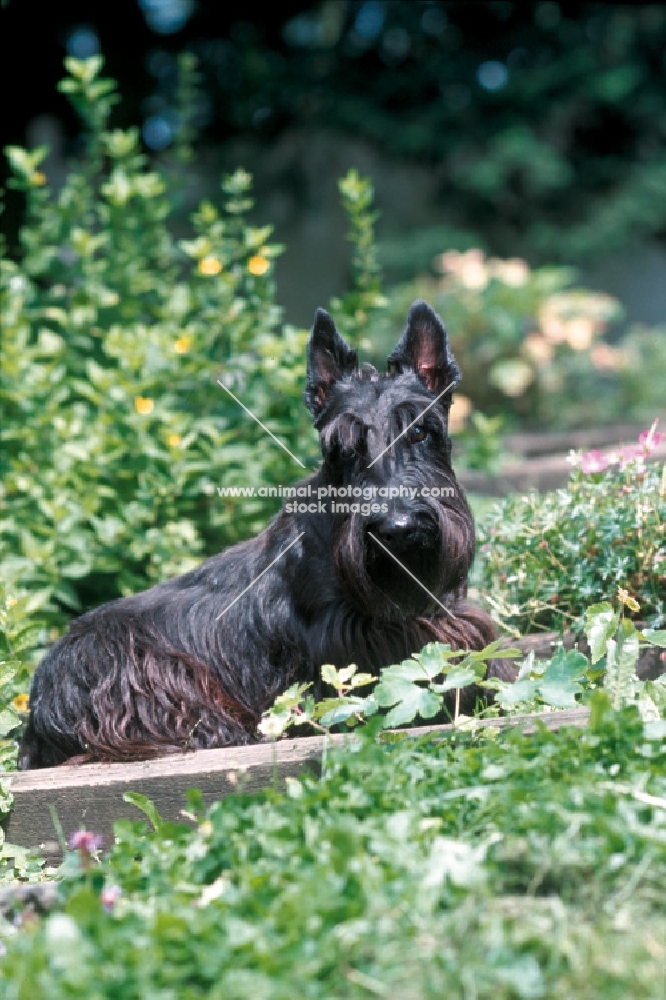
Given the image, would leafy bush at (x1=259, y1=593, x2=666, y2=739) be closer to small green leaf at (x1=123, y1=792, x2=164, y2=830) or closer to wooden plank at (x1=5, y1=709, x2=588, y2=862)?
wooden plank at (x1=5, y1=709, x2=588, y2=862)

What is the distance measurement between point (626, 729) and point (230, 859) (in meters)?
0.96

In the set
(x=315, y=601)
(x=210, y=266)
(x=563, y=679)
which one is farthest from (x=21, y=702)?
(x=210, y=266)

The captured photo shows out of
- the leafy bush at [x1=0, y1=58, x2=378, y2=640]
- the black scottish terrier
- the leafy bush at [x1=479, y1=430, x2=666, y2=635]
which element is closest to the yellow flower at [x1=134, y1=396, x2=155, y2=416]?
the leafy bush at [x1=0, y1=58, x2=378, y2=640]

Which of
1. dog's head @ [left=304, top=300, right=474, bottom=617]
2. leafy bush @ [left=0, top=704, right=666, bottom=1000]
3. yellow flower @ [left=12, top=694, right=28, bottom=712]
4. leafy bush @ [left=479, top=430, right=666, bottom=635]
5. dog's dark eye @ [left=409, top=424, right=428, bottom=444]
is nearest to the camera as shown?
leafy bush @ [left=0, top=704, right=666, bottom=1000]

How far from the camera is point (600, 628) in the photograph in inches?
124

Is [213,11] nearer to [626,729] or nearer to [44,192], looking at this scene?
[44,192]

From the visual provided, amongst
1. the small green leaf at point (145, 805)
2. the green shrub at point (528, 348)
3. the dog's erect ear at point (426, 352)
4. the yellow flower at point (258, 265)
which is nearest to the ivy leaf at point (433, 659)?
the small green leaf at point (145, 805)

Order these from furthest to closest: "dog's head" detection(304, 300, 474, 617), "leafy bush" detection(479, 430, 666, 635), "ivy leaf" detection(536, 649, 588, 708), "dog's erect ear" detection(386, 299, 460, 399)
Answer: "leafy bush" detection(479, 430, 666, 635) < "dog's erect ear" detection(386, 299, 460, 399) < "dog's head" detection(304, 300, 474, 617) < "ivy leaf" detection(536, 649, 588, 708)

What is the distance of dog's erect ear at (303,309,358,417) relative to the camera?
354 centimetres

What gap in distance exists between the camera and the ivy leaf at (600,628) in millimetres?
3129

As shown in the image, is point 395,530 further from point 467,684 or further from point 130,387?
point 130,387

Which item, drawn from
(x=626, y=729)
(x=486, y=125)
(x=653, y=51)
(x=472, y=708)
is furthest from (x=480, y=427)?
(x=653, y=51)

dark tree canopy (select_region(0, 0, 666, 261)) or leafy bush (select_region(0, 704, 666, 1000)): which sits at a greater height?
dark tree canopy (select_region(0, 0, 666, 261))

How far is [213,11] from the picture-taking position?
11.6 meters
